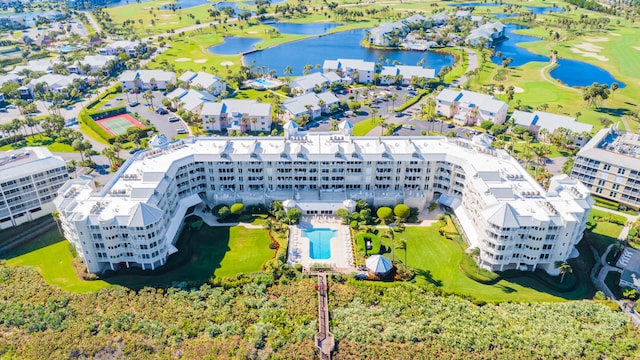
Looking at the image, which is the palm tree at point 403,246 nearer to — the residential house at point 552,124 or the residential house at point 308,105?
the residential house at point 308,105

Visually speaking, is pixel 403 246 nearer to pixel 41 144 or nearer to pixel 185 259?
pixel 185 259

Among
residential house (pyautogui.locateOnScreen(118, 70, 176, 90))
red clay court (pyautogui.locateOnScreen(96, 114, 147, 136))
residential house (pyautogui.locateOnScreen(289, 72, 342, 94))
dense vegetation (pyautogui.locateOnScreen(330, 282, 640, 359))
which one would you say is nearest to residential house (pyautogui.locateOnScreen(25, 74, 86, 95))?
residential house (pyautogui.locateOnScreen(118, 70, 176, 90))

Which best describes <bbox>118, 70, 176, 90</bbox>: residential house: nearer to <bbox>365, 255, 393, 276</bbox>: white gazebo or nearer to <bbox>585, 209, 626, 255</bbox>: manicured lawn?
<bbox>365, 255, 393, 276</bbox>: white gazebo

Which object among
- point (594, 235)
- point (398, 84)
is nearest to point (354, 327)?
point (594, 235)

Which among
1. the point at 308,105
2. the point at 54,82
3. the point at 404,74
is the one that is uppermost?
the point at 54,82

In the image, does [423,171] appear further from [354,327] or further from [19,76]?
[19,76]

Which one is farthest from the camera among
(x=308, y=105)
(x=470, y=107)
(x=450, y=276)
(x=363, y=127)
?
(x=308, y=105)

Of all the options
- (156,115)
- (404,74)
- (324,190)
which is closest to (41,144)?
(156,115)
